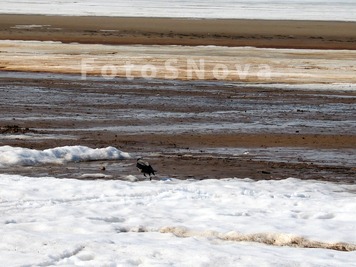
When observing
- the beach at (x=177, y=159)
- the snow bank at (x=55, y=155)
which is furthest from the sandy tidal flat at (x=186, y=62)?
the snow bank at (x=55, y=155)

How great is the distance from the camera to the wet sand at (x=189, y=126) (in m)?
17.4

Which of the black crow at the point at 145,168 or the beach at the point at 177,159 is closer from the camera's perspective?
the beach at the point at 177,159

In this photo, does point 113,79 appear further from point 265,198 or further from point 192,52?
point 265,198

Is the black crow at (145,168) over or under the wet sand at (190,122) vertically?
over

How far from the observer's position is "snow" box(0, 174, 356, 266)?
1115cm

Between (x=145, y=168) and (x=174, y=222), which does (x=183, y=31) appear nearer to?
(x=145, y=168)

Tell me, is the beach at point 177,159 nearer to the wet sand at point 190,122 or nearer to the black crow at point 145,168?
the wet sand at point 190,122

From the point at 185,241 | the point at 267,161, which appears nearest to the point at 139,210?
the point at 185,241

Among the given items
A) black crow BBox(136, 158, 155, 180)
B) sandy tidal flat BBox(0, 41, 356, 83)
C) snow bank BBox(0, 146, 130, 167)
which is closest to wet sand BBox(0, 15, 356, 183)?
sandy tidal flat BBox(0, 41, 356, 83)

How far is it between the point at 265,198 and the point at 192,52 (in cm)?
2944

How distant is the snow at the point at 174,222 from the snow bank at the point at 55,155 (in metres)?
1.28

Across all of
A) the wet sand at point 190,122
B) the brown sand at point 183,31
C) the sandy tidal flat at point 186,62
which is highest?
the wet sand at point 190,122

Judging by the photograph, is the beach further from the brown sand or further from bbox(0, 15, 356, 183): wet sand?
the brown sand

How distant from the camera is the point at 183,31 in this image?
60.5m
